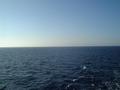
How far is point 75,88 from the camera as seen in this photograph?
20.4 m

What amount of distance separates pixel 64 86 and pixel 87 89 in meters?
3.85

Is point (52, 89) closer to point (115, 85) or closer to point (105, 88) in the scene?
point (105, 88)

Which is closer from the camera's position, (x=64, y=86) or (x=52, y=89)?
(x=52, y=89)

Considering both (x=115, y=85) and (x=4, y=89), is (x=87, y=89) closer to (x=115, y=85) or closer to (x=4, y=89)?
(x=115, y=85)

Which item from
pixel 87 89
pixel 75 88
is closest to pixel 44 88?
pixel 75 88

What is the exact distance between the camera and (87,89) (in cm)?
1995

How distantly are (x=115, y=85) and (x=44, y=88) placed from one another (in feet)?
38.9

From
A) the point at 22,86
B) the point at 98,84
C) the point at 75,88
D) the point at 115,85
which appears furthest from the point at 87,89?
the point at 22,86

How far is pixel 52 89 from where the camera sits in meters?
20.1

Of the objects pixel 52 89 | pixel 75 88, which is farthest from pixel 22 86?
pixel 75 88

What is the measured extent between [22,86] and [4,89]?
303cm

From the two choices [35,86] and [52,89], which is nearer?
[52,89]

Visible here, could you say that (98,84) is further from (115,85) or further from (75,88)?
(75,88)

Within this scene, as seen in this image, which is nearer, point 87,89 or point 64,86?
point 87,89
